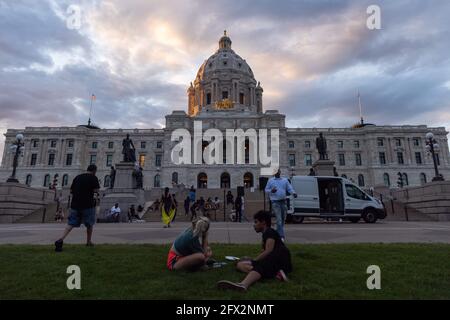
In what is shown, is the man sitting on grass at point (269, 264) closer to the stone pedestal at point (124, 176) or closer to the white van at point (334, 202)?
the white van at point (334, 202)

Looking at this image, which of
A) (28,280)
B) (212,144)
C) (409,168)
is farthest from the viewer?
(409,168)

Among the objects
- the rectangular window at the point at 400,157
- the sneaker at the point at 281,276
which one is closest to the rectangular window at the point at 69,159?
the sneaker at the point at 281,276

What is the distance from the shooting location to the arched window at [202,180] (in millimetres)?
56781

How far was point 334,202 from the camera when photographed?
16188mm

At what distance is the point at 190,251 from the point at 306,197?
12.2 m

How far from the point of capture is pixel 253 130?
190 ft

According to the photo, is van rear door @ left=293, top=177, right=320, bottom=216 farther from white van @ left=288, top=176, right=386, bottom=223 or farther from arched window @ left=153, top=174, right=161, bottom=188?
arched window @ left=153, top=174, right=161, bottom=188

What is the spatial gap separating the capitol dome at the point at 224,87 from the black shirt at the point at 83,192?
62.5 m

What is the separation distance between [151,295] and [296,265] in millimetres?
2730

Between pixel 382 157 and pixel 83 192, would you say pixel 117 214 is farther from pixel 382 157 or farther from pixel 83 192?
pixel 382 157

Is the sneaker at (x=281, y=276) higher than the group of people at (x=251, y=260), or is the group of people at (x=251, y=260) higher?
the group of people at (x=251, y=260)

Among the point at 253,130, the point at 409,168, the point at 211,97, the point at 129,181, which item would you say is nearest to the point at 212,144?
the point at 253,130

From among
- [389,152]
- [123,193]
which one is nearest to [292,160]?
[389,152]
